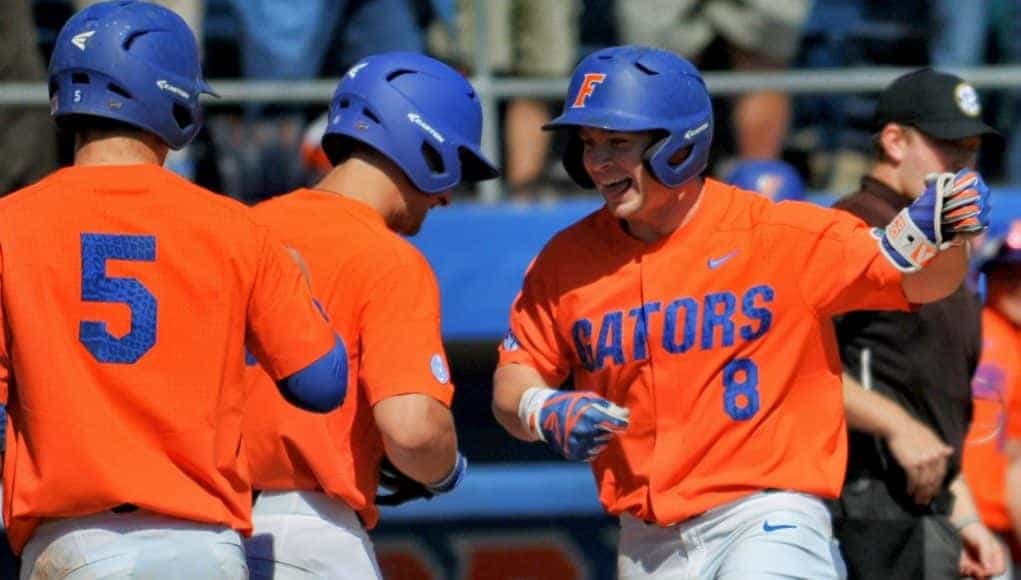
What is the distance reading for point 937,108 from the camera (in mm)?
5566

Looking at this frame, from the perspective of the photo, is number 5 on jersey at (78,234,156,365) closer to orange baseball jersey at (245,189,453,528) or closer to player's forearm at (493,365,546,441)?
orange baseball jersey at (245,189,453,528)

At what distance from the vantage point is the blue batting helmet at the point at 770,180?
25.4ft

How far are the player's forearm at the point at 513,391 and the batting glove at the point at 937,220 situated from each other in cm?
94

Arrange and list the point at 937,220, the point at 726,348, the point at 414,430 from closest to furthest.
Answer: the point at 414,430
the point at 937,220
the point at 726,348

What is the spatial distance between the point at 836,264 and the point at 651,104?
593 millimetres

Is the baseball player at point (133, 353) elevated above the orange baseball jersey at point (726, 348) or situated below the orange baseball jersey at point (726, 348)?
above

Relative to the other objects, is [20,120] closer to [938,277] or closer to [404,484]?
[404,484]

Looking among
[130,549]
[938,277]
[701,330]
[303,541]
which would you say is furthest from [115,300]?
[938,277]

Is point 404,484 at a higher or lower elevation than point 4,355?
lower

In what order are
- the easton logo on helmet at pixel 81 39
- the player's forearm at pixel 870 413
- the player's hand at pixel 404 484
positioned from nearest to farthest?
1. the easton logo on helmet at pixel 81 39
2. the player's hand at pixel 404 484
3. the player's forearm at pixel 870 413

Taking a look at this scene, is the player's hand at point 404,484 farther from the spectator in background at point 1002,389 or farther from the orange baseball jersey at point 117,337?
the spectator in background at point 1002,389

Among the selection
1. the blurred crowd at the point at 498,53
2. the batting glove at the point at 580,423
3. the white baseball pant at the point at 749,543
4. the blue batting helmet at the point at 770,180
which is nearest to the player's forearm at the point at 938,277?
the white baseball pant at the point at 749,543

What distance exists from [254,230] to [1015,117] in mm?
5468

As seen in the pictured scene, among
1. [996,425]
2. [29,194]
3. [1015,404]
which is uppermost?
[29,194]
